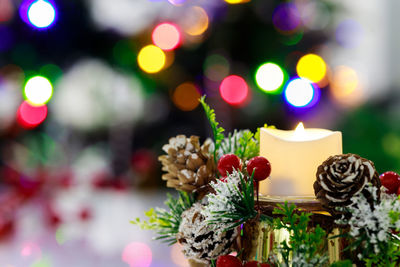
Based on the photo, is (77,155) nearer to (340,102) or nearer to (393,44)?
(340,102)

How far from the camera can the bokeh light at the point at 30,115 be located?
140 cm

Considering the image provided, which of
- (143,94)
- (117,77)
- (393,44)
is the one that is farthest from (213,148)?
(393,44)

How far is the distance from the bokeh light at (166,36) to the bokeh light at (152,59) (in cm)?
2

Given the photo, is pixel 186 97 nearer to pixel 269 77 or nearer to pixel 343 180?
pixel 269 77

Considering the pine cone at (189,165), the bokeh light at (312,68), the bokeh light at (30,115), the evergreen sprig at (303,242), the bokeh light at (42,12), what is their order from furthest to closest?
the bokeh light at (30,115), the bokeh light at (312,68), the bokeh light at (42,12), the pine cone at (189,165), the evergreen sprig at (303,242)

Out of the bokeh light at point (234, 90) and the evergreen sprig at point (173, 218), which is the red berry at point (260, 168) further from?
the bokeh light at point (234, 90)

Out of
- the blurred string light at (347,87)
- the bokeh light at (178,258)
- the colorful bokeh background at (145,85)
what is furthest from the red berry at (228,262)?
the blurred string light at (347,87)

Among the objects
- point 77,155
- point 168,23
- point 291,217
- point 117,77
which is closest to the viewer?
point 291,217

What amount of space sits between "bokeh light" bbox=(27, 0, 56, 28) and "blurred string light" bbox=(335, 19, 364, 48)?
787 mm

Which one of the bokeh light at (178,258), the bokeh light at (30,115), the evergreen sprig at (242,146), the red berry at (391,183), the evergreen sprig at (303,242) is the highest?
the bokeh light at (30,115)

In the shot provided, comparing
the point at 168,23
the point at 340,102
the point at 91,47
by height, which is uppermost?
the point at 168,23

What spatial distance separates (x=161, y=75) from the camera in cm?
137

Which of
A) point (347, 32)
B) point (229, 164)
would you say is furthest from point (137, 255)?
point (347, 32)

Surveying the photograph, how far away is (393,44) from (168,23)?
1.68m
